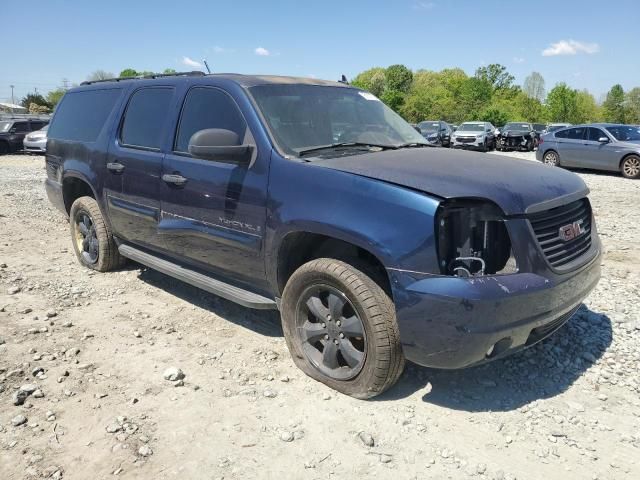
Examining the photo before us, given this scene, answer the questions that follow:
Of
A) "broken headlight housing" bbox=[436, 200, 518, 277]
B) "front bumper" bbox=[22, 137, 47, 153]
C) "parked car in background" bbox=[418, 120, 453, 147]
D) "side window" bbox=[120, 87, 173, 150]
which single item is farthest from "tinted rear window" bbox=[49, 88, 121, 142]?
"parked car in background" bbox=[418, 120, 453, 147]

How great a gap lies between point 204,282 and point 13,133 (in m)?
22.4

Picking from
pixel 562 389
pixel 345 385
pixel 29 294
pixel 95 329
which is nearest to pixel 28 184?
pixel 29 294

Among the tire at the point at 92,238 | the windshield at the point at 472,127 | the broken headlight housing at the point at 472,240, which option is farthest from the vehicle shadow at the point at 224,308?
the windshield at the point at 472,127

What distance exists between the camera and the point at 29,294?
5027 millimetres

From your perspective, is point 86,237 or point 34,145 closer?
point 86,237

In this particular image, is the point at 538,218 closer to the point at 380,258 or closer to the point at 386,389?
the point at 380,258

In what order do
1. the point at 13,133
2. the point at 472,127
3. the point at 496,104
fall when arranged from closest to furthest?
the point at 13,133 < the point at 472,127 < the point at 496,104

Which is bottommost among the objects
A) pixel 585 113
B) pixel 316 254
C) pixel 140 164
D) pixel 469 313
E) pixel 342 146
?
pixel 469 313

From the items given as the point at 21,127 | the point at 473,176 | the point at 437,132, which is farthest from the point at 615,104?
the point at 473,176

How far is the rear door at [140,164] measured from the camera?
4.37 meters

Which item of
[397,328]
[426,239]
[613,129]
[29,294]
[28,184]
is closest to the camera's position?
[426,239]

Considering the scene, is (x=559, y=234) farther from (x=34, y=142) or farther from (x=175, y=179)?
(x=34, y=142)

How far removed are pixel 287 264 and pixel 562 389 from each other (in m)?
1.90

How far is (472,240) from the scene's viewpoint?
2.78 m
